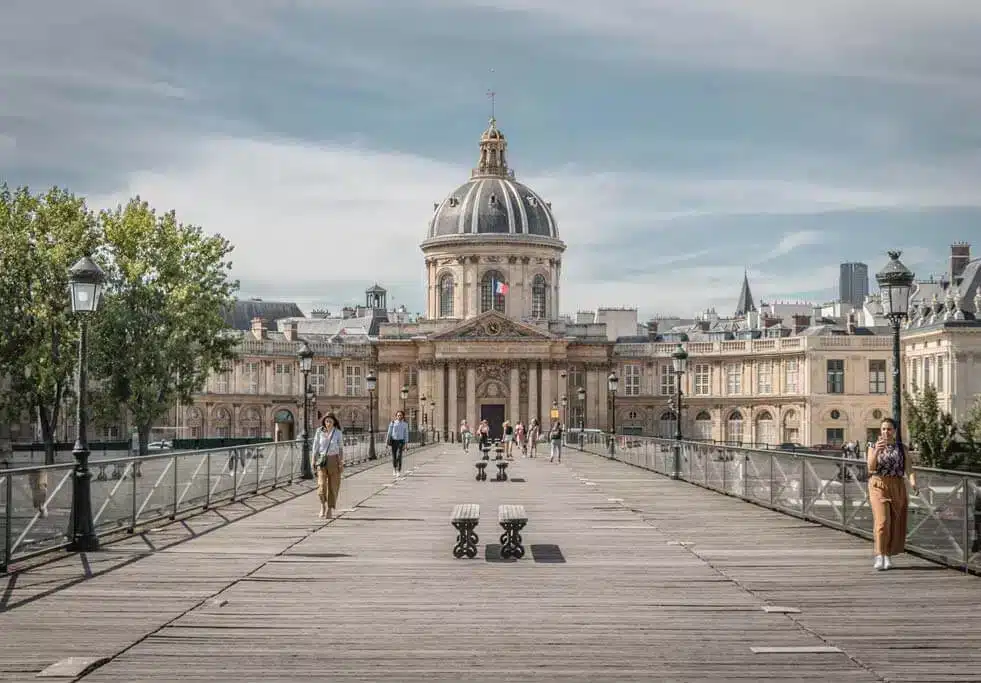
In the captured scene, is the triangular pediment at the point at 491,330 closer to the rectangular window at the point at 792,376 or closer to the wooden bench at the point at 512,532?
the rectangular window at the point at 792,376

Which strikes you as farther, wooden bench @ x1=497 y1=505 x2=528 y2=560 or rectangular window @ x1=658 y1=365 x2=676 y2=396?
rectangular window @ x1=658 y1=365 x2=676 y2=396

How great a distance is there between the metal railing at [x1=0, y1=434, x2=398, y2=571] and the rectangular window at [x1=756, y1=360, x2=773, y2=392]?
80.1 m

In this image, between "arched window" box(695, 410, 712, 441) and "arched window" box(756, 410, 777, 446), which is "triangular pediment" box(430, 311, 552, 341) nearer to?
"arched window" box(695, 410, 712, 441)

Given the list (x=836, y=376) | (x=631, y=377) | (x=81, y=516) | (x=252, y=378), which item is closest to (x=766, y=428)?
(x=836, y=376)

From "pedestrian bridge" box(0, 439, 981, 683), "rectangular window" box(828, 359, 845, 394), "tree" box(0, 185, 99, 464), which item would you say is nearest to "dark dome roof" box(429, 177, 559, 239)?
"rectangular window" box(828, 359, 845, 394)

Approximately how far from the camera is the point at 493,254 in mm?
116750

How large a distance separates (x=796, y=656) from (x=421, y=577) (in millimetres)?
5894

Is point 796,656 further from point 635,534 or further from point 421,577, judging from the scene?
point 635,534

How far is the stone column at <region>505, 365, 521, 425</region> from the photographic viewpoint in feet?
371

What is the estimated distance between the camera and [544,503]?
2920 centimetres

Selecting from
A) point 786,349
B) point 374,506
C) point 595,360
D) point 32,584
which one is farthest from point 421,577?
point 595,360

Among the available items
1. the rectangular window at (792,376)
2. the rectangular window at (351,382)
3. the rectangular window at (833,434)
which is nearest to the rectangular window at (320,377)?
the rectangular window at (351,382)

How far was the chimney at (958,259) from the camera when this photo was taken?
90.1 metres

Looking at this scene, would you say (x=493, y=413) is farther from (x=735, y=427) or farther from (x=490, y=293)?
(x=735, y=427)
